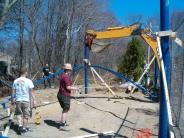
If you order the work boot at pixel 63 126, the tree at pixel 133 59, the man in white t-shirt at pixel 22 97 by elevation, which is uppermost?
the tree at pixel 133 59

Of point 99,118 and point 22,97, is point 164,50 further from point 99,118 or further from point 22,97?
point 99,118

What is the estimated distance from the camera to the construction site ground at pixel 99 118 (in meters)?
8.82

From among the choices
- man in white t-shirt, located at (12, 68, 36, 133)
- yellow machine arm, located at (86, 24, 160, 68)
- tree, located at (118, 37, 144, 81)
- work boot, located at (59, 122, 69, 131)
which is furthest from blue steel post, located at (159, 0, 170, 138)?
tree, located at (118, 37, 144, 81)

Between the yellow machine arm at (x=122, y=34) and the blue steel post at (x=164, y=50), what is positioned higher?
the yellow machine arm at (x=122, y=34)

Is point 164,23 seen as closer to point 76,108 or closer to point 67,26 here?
point 76,108

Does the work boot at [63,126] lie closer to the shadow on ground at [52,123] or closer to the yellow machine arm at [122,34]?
the shadow on ground at [52,123]

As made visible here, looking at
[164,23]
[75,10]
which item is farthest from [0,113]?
[75,10]

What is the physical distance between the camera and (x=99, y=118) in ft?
35.5

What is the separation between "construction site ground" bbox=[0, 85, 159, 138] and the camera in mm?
8820

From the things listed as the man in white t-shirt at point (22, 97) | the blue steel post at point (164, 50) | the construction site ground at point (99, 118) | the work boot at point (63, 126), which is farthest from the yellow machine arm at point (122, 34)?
the blue steel post at point (164, 50)

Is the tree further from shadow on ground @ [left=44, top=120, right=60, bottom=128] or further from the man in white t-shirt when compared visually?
the man in white t-shirt

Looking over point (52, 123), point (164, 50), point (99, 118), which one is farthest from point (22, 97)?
point (164, 50)

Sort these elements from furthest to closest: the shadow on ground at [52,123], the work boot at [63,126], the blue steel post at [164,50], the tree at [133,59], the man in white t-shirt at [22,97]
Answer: the tree at [133,59] → the shadow on ground at [52,123] → the work boot at [63,126] → the man in white t-shirt at [22,97] → the blue steel post at [164,50]

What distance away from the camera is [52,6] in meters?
36.0
